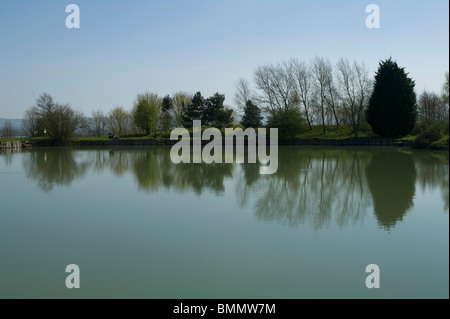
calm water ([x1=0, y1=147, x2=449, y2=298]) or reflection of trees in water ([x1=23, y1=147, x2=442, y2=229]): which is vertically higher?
reflection of trees in water ([x1=23, y1=147, x2=442, y2=229])

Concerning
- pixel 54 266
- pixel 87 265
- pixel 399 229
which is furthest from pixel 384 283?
pixel 54 266

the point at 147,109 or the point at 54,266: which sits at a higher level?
the point at 147,109

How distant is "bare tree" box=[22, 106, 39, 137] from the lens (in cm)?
4147

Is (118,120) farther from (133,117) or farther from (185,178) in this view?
(185,178)

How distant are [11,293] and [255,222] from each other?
3.74 metres

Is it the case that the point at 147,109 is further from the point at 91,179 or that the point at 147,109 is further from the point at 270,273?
the point at 270,273

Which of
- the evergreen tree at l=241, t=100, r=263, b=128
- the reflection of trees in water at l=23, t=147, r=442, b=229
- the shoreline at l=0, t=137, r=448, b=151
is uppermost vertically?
the evergreen tree at l=241, t=100, r=263, b=128

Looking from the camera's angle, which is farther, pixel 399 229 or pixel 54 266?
pixel 399 229

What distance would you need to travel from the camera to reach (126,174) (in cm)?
1403

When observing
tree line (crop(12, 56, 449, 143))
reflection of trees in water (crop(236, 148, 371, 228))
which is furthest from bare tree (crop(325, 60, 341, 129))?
reflection of trees in water (crop(236, 148, 371, 228))

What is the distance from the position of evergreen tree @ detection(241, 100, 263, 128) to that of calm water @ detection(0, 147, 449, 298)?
96.5ft

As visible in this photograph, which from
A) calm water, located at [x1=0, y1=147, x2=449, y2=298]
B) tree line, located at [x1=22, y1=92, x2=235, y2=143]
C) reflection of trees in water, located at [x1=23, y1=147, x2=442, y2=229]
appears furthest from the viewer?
tree line, located at [x1=22, y1=92, x2=235, y2=143]

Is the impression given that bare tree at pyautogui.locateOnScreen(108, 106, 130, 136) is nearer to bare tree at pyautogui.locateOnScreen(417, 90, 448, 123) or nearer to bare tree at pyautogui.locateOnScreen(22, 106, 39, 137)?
bare tree at pyautogui.locateOnScreen(22, 106, 39, 137)
